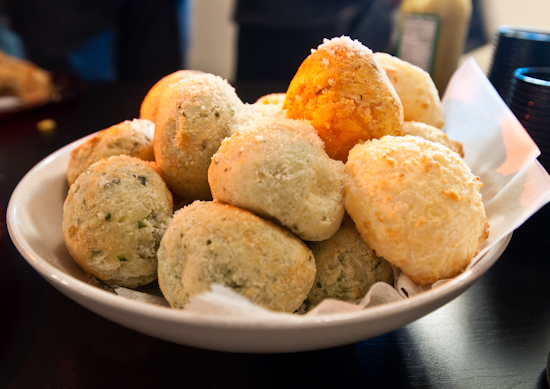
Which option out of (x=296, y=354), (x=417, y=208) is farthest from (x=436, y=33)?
(x=296, y=354)

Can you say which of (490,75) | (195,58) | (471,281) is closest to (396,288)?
(471,281)

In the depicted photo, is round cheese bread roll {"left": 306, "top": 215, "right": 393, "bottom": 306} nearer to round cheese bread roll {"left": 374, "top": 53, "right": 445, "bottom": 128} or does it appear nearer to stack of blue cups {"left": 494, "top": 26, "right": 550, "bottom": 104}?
round cheese bread roll {"left": 374, "top": 53, "right": 445, "bottom": 128}

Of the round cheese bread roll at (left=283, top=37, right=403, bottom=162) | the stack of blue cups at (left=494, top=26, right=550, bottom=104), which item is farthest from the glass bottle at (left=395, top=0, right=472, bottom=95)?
the round cheese bread roll at (left=283, top=37, right=403, bottom=162)

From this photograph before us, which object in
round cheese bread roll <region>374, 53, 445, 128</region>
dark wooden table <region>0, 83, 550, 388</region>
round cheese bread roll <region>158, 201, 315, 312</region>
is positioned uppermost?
round cheese bread roll <region>374, 53, 445, 128</region>

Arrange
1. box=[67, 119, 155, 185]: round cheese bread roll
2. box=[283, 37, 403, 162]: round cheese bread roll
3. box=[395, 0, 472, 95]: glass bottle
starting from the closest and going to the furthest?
box=[283, 37, 403, 162]: round cheese bread roll, box=[67, 119, 155, 185]: round cheese bread roll, box=[395, 0, 472, 95]: glass bottle

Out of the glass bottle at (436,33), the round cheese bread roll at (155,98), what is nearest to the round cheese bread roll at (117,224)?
the round cheese bread roll at (155,98)
